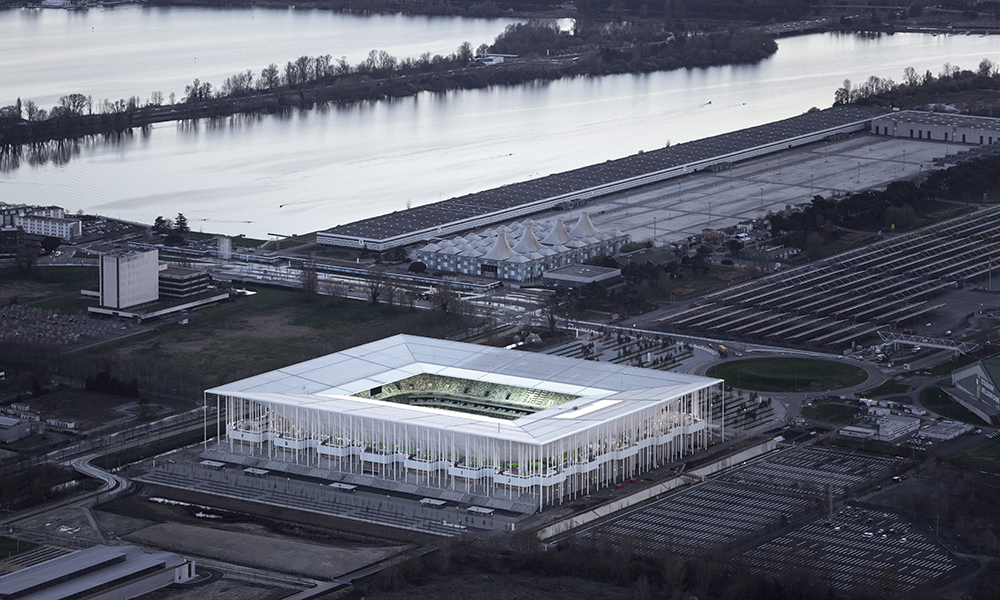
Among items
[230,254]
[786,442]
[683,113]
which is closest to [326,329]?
[230,254]

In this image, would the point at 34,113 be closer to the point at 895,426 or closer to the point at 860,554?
the point at 895,426

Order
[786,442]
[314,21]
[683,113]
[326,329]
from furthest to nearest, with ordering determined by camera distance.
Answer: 1. [314,21]
2. [683,113]
3. [326,329]
4. [786,442]

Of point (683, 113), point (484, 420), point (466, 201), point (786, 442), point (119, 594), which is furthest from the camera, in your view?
point (683, 113)

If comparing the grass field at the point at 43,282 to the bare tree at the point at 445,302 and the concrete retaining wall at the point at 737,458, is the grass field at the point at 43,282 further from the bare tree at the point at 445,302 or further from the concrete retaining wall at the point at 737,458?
the concrete retaining wall at the point at 737,458

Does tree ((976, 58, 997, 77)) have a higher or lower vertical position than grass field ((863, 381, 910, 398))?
higher

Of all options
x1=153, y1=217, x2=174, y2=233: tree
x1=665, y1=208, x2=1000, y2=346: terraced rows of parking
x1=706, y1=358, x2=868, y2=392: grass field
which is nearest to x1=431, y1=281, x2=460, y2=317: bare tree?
x1=665, y1=208, x2=1000, y2=346: terraced rows of parking

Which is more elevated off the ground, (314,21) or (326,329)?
(314,21)

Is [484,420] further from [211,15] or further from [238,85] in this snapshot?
[211,15]

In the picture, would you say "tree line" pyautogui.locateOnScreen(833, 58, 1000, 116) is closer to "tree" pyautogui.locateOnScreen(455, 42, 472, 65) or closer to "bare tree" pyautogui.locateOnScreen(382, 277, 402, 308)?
"tree" pyautogui.locateOnScreen(455, 42, 472, 65)
